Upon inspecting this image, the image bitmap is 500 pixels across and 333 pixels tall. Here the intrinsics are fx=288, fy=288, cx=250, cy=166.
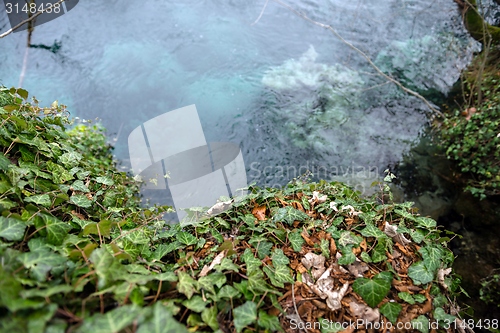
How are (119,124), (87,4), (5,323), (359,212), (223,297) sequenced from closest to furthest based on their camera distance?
(5,323)
(223,297)
(359,212)
(119,124)
(87,4)

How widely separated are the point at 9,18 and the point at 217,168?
5040 mm

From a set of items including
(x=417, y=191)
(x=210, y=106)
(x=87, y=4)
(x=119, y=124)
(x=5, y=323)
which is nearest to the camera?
(x=5, y=323)

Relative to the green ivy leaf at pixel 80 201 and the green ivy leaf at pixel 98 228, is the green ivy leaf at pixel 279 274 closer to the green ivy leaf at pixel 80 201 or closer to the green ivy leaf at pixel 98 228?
the green ivy leaf at pixel 98 228

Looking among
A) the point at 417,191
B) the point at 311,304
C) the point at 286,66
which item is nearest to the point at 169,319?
the point at 311,304

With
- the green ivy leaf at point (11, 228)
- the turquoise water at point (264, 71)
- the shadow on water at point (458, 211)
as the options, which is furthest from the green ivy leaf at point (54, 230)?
the shadow on water at point (458, 211)

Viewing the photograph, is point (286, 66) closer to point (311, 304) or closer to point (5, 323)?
point (311, 304)

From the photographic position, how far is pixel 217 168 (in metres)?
4.42

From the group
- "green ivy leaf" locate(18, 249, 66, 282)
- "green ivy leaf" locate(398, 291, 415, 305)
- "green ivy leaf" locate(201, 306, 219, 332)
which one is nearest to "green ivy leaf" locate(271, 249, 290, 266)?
"green ivy leaf" locate(201, 306, 219, 332)

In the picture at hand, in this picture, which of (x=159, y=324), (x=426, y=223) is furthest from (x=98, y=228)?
(x=426, y=223)

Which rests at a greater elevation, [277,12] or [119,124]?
[277,12]

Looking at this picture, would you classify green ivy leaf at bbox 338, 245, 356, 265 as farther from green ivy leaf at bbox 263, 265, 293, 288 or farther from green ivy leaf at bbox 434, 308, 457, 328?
green ivy leaf at bbox 434, 308, 457, 328

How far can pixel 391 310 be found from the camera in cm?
146

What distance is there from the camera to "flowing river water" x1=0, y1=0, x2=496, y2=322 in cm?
465

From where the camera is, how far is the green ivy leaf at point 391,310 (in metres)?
1.44
